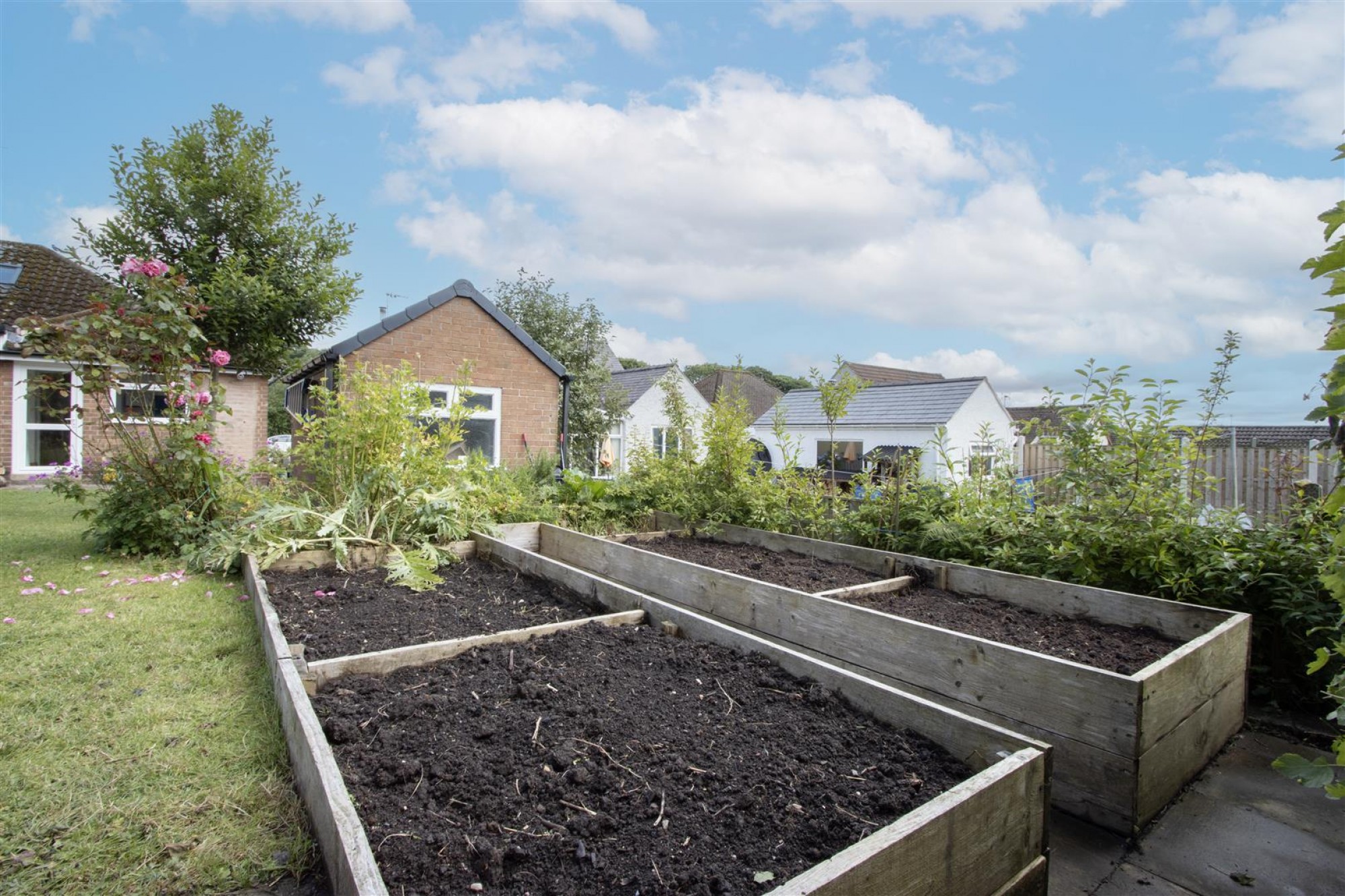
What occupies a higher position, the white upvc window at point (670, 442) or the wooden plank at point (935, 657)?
the white upvc window at point (670, 442)

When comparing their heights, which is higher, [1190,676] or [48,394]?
[48,394]

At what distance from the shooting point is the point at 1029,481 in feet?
14.4

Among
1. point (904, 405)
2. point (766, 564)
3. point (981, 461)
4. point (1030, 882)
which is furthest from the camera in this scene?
point (904, 405)

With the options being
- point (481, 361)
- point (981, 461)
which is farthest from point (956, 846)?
point (481, 361)

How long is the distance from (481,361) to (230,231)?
4.44 m

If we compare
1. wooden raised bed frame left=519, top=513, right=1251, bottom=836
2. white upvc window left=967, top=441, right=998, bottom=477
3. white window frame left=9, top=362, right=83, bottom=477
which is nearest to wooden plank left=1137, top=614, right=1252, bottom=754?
wooden raised bed frame left=519, top=513, right=1251, bottom=836

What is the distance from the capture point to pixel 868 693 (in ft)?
7.07

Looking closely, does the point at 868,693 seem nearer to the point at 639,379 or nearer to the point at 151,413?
the point at 151,413

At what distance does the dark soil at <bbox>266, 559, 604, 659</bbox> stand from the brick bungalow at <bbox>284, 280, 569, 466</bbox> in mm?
5412

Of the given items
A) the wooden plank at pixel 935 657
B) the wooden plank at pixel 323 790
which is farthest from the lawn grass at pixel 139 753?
the wooden plank at pixel 935 657

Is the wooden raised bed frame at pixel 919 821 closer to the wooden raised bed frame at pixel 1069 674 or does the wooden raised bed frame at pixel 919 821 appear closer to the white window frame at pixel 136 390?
the wooden raised bed frame at pixel 1069 674

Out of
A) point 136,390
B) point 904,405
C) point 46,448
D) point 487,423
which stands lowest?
point 46,448

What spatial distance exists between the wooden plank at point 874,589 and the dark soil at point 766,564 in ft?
0.51

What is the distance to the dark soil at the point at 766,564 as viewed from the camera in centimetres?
402
